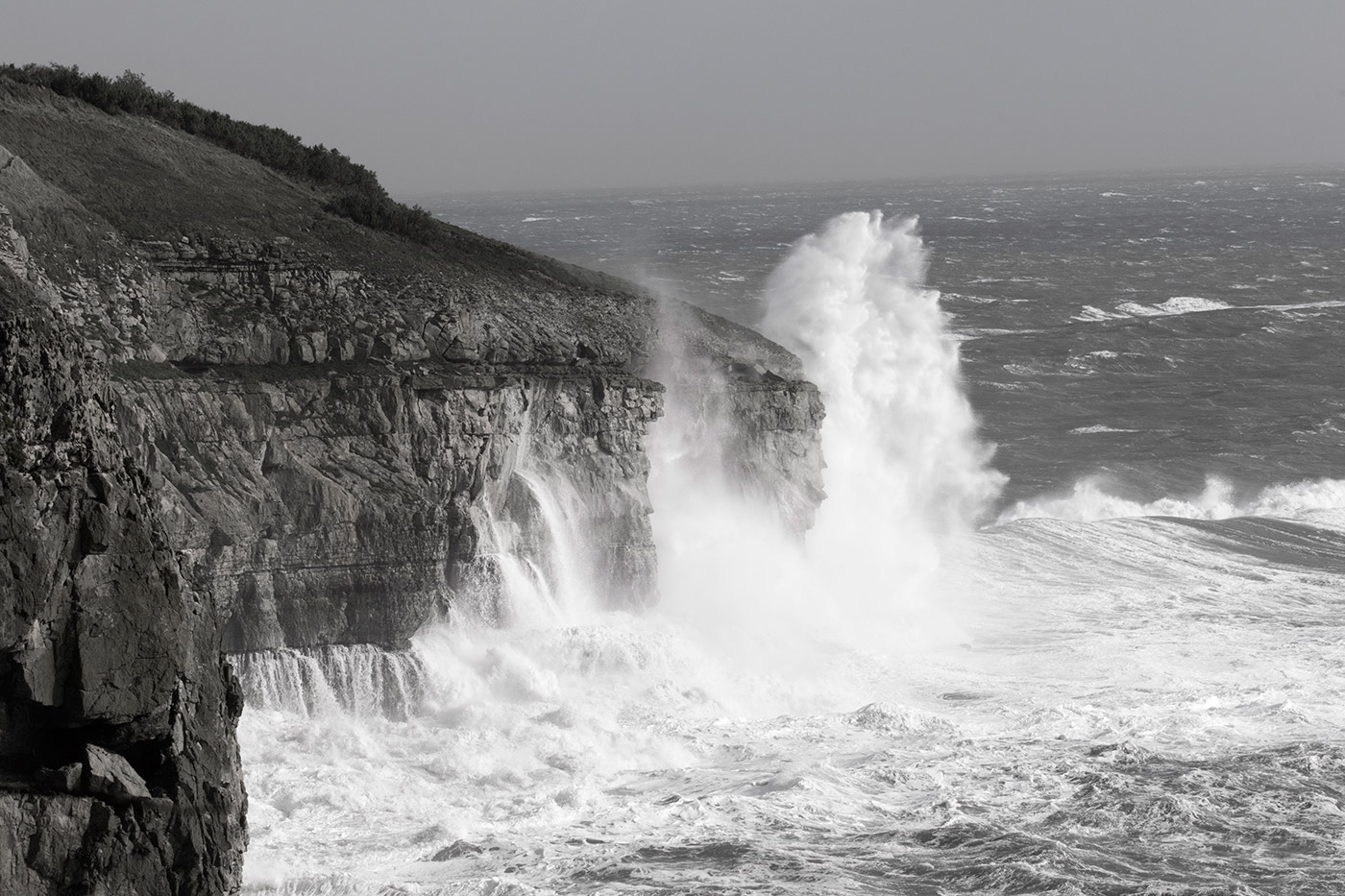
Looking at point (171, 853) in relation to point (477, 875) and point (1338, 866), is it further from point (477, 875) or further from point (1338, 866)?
point (1338, 866)

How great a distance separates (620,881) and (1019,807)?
5.45 m

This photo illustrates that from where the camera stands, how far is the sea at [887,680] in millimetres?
17938

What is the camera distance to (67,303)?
22781 millimetres

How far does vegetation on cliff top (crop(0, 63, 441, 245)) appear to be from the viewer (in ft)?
94.3

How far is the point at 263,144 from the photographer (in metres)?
31.7

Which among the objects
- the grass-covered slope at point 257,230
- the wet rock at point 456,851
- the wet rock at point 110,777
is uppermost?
the grass-covered slope at point 257,230

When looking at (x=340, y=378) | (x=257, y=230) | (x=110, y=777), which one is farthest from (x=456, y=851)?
(x=257, y=230)

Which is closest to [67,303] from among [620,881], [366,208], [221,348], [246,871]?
[221,348]

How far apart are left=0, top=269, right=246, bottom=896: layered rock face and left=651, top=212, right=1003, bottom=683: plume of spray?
16.4 meters

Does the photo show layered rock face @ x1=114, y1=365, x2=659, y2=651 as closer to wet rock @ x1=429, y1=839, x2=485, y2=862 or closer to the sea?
the sea

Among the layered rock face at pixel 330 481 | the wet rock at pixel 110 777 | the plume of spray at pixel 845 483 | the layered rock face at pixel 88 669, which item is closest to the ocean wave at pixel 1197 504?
the plume of spray at pixel 845 483

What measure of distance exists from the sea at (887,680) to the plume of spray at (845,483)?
0.09 meters

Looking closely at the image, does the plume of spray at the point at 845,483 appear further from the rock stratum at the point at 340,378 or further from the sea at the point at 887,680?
the rock stratum at the point at 340,378

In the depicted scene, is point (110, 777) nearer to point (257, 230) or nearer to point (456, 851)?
point (456, 851)
